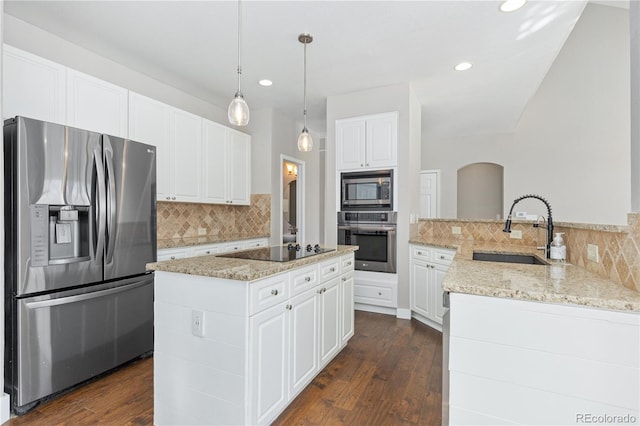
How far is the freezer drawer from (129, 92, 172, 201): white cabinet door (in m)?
1.13

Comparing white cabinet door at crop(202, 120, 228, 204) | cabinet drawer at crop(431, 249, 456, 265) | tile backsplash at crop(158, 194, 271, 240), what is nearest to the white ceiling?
white cabinet door at crop(202, 120, 228, 204)

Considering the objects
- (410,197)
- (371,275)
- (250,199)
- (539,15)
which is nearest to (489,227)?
(410,197)

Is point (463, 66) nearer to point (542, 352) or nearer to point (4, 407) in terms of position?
point (542, 352)

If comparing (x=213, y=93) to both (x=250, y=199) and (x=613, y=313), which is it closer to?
(x=250, y=199)

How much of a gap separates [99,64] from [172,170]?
1.20 m

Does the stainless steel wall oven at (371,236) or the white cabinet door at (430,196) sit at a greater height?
the white cabinet door at (430,196)

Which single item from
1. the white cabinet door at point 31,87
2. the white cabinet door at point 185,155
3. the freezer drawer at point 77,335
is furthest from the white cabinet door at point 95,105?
the freezer drawer at point 77,335

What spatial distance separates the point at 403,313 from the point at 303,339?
204cm

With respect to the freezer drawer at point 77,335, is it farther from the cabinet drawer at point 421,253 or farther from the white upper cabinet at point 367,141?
the cabinet drawer at point 421,253

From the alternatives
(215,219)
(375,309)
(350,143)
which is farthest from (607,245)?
(215,219)

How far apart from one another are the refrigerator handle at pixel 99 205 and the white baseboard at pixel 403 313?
3.06 metres

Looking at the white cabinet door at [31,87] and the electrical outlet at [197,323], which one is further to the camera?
the white cabinet door at [31,87]

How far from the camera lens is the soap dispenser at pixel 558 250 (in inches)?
78.1

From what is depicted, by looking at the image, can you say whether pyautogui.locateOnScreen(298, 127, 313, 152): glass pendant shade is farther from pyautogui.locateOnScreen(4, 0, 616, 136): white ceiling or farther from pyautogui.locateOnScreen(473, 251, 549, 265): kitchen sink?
pyautogui.locateOnScreen(473, 251, 549, 265): kitchen sink
